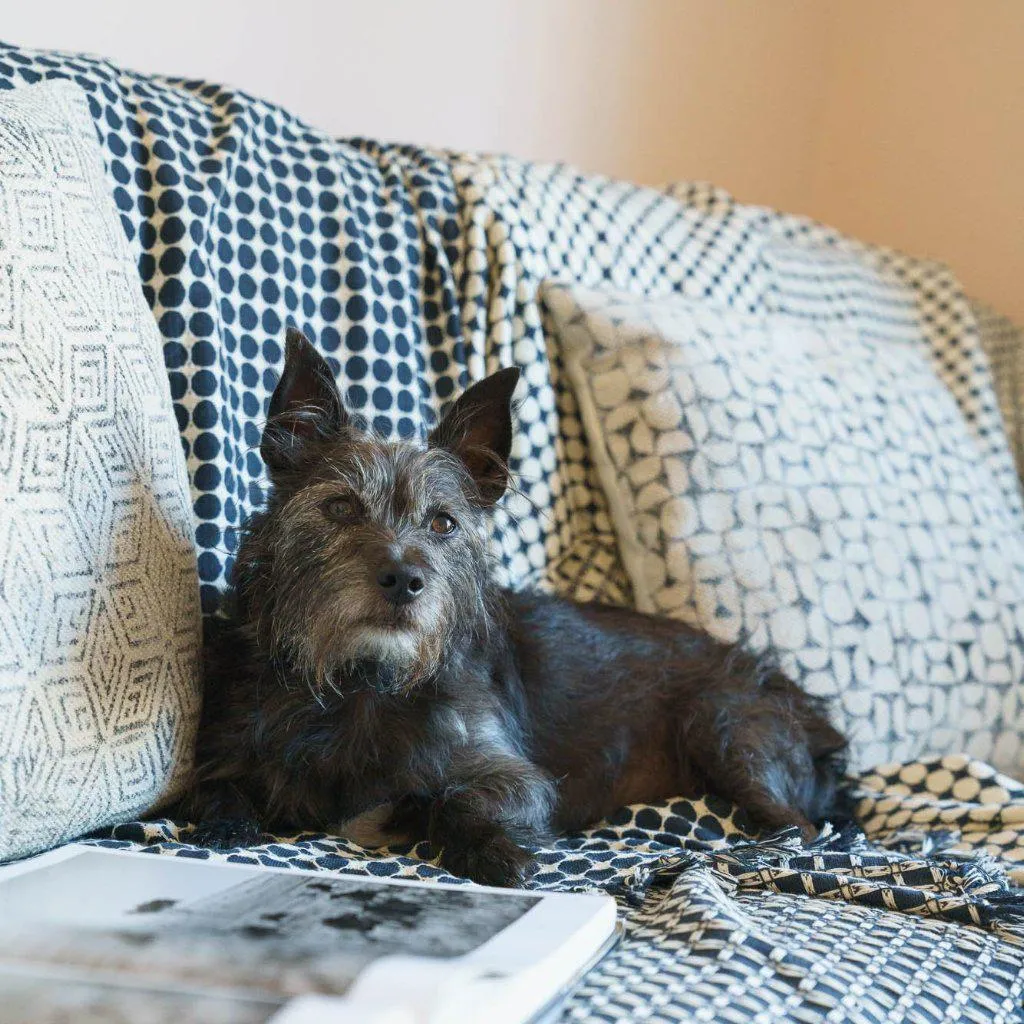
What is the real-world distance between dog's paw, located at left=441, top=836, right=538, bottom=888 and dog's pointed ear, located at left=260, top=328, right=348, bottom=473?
528 mm

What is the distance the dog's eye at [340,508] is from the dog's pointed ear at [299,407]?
93 millimetres

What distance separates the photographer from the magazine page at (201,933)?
77cm

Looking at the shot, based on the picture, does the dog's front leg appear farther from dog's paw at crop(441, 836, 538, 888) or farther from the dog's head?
the dog's head

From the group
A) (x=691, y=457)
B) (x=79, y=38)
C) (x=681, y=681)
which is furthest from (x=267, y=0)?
(x=681, y=681)

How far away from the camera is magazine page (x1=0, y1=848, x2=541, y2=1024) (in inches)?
30.4

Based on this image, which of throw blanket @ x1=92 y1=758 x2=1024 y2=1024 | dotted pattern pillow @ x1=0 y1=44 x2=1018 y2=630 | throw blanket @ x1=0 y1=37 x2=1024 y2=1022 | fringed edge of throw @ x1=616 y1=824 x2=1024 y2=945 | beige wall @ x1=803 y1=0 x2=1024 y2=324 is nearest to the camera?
throw blanket @ x1=92 y1=758 x2=1024 y2=1024

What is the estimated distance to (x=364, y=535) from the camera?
57.3 inches

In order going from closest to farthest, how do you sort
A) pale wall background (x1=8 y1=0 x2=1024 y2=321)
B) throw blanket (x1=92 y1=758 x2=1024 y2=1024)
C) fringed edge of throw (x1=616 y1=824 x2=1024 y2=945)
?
throw blanket (x1=92 y1=758 x2=1024 y2=1024) → fringed edge of throw (x1=616 y1=824 x2=1024 y2=945) → pale wall background (x1=8 y1=0 x2=1024 y2=321)

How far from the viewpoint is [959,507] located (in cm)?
233

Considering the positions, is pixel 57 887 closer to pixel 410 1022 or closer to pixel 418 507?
pixel 410 1022

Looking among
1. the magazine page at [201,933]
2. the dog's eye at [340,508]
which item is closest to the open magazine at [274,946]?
the magazine page at [201,933]

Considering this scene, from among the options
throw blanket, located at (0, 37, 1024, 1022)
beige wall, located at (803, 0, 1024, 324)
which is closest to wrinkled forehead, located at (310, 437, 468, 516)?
throw blanket, located at (0, 37, 1024, 1022)

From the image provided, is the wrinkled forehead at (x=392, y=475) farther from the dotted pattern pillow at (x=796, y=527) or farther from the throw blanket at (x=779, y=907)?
the dotted pattern pillow at (x=796, y=527)

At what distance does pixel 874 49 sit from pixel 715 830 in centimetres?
267
